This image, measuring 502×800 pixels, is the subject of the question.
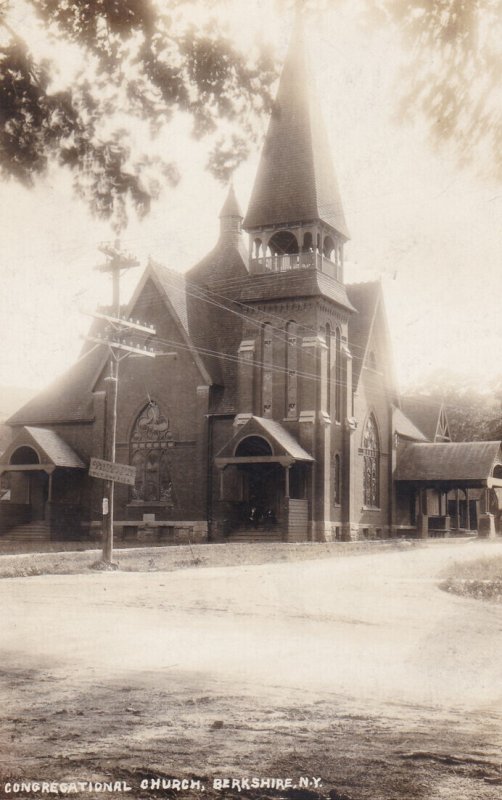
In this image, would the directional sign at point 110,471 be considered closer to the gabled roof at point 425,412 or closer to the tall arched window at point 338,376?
the tall arched window at point 338,376

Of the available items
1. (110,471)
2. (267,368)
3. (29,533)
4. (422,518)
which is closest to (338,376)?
(267,368)

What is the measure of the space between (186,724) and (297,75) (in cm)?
468

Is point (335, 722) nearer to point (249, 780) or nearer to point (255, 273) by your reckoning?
point (249, 780)

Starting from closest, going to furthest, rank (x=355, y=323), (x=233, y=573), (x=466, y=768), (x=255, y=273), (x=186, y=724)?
(x=466, y=768)
(x=186, y=724)
(x=233, y=573)
(x=255, y=273)
(x=355, y=323)

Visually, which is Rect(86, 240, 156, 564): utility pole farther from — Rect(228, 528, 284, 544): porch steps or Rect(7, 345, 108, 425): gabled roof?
Rect(7, 345, 108, 425): gabled roof

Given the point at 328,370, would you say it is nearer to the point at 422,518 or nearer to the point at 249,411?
the point at 249,411

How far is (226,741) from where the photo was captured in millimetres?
5199

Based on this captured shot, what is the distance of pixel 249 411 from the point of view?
38.6 metres

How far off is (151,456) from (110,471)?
62.8ft

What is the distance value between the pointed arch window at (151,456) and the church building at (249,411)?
58 mm

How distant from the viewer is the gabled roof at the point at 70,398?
4356 cm

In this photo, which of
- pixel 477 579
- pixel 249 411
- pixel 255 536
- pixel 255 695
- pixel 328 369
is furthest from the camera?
pixel 328 369

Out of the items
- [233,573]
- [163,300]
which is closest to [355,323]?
[163,300]

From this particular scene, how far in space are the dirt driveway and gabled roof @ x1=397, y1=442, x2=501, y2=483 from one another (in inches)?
1282
